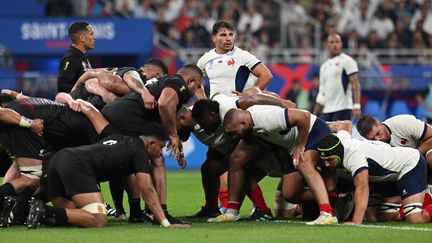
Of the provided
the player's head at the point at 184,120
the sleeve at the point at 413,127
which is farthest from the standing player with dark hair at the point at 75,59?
the sleeve at the point at 413,127

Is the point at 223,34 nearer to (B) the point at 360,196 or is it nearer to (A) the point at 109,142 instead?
(A) the point at 109,142

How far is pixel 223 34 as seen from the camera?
14008mm

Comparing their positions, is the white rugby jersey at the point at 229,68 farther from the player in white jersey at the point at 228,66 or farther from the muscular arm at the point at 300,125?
the muscular arm at the point at 300,125

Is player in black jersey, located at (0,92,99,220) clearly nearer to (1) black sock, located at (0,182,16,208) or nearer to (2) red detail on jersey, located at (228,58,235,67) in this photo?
(1) black sock, located at (0,182,16,208)

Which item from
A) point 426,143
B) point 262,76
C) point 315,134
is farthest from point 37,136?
point 426,143

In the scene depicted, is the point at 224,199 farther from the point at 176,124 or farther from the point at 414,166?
the point at 414,166

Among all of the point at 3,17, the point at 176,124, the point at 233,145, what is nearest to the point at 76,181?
the point at 176,124

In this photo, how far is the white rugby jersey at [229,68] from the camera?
14.1 meters

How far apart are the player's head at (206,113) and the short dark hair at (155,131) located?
505mm

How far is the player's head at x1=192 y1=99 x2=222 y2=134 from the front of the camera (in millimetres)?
11719

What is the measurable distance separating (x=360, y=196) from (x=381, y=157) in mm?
785

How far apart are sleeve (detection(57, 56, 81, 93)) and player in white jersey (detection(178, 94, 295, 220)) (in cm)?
198

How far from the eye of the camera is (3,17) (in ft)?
83.0

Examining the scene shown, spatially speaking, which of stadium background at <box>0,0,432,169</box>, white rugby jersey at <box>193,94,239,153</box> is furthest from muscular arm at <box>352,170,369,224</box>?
stadium background at <box>0,0,432,169</box>
